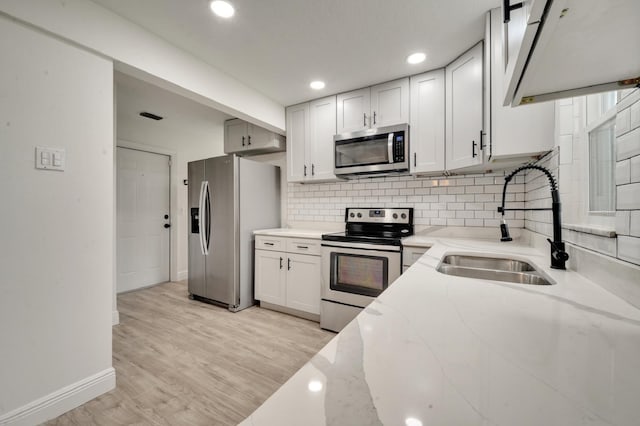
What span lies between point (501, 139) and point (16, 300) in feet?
9.77

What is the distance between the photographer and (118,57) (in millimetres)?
1693

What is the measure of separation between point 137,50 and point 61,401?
7.16 feet

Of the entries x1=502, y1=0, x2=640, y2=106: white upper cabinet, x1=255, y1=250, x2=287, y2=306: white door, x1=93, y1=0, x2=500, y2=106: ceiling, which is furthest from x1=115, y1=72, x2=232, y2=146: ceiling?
x1=502, y1=0, x2=640, y2=106: white upper cabinet

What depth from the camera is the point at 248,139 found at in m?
Answer: 3.49

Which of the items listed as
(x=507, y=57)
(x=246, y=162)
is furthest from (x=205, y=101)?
(x=507, y=57)

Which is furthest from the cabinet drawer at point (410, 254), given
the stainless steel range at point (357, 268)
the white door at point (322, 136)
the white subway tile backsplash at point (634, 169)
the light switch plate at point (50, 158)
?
the light switch plate at point (50, 158)

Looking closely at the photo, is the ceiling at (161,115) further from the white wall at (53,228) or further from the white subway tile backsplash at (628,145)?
the white subway tile backsplash at (628,145)

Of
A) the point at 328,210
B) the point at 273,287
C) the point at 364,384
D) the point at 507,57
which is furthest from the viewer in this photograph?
the point at 328,210

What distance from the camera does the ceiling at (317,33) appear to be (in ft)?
5.46

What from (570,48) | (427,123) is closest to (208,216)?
(427,123)

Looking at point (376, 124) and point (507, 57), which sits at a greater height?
point (376, 124)

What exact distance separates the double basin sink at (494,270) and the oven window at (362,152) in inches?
47.3

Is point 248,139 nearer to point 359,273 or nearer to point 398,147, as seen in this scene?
point 398,147

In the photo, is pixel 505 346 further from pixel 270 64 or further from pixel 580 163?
pixel 270 64
